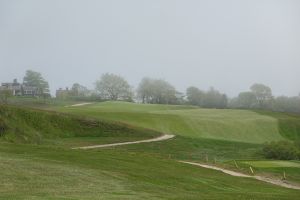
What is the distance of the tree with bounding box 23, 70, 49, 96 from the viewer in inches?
7368

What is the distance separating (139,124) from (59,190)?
60930mm

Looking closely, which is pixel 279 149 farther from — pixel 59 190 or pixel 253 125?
pixel 59 190

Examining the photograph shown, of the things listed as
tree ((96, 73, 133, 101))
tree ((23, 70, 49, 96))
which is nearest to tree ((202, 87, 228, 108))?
tree ((96, 73, 133, 101))

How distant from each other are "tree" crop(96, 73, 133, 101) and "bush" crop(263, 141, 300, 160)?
13559 centimetres

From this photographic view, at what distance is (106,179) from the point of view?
2631 cm

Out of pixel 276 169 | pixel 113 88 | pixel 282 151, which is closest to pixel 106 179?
pixel 276 169

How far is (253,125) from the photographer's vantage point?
8831cm

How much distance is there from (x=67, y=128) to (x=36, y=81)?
12120cm

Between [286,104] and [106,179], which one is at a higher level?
[286,104]

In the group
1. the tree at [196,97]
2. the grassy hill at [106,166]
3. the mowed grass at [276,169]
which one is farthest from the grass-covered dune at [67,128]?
the tree at [196,97]

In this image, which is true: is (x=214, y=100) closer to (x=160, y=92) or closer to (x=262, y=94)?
(x=262, y=94)

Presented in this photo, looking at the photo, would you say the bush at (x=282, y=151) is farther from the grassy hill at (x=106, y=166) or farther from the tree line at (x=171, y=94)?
the tree line at (x=171, y=94)

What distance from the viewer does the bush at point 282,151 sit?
5563cm

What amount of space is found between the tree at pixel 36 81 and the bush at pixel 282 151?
139 meters
